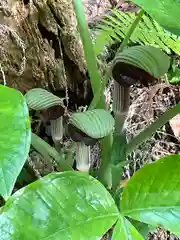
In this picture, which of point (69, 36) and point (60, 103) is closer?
point (60, 103)

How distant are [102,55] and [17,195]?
907mm

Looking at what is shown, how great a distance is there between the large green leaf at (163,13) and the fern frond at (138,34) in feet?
2.56

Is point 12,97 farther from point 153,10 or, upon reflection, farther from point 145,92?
point 145,92

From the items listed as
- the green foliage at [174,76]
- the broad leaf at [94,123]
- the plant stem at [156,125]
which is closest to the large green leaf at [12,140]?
the broad leaf at [94,123]

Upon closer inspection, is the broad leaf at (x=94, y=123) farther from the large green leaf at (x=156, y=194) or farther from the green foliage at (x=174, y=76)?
the green foliage at (x=174, y=76)

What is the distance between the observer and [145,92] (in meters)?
1.56

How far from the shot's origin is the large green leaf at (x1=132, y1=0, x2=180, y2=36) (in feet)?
1.71

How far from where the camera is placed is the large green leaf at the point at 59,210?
56 cm

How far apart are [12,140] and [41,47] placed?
2.44ft

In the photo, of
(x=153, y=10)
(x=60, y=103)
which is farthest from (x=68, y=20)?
(x=153, y=10)

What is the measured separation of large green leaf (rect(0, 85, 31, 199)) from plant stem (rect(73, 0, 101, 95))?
45cm

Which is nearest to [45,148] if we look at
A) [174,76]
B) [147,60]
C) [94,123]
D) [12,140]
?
[94,123]

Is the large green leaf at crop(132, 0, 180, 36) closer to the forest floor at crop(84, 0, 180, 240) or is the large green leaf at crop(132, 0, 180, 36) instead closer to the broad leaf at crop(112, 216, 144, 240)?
the broad leaf at crop(112, 216, 144, 240)

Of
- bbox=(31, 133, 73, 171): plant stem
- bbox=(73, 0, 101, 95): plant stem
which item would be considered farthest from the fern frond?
bbox=(31, 133, 73, 171): plant stem
